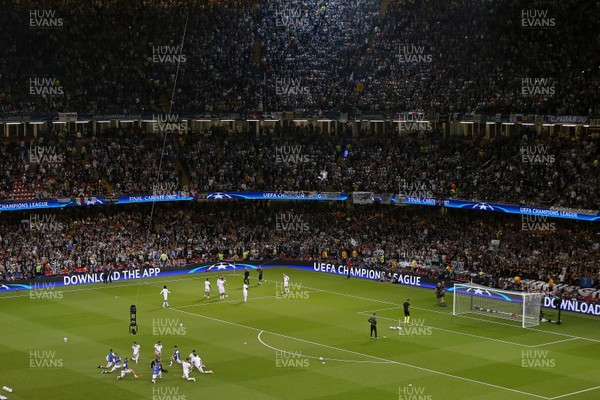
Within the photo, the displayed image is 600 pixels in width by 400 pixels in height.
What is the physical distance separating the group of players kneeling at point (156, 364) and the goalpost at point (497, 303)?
694 inches

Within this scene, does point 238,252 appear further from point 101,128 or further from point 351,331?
point 351,331

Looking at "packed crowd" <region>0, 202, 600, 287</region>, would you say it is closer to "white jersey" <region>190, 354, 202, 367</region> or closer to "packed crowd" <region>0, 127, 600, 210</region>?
"packed crowd" <region>0, 127, 600, 210</region>

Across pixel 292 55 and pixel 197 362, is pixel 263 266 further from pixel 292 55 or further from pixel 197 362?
pixel 197 362

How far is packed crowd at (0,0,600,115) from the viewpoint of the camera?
62.8 meters

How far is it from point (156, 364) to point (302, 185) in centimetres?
3332

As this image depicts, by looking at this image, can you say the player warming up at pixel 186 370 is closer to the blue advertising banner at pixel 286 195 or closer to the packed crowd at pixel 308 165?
the packed crowd at pixel 308 165

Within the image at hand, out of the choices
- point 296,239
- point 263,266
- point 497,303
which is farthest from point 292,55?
point 497,303

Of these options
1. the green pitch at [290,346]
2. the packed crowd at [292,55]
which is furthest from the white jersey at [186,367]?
the packed crowd at [292,55]

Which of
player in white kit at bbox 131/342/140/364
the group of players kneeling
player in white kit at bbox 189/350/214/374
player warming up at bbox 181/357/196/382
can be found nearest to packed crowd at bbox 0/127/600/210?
player in white kit at bbox 131/342/140/364

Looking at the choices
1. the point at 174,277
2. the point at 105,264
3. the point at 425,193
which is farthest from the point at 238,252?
the point at 425,193

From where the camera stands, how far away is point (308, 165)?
69.2 m

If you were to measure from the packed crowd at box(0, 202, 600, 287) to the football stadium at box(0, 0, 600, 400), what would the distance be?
0.17 m

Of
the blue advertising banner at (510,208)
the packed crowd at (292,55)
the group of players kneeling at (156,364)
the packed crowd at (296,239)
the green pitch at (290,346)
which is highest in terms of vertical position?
the packed crowd at (292,55)

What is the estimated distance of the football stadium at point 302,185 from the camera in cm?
4434
